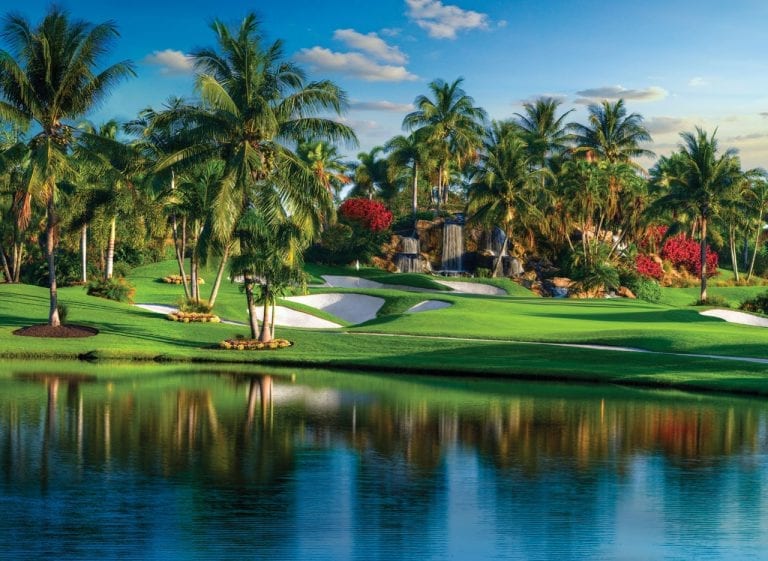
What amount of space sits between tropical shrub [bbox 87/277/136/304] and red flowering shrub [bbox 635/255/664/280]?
53.1 meters

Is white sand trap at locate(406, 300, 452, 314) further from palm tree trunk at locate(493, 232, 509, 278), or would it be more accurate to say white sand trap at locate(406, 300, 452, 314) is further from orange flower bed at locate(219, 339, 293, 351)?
palm tree trunk at locate(493, 232, 509, 278)

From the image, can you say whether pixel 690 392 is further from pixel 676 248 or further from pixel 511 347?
pixel 676 248

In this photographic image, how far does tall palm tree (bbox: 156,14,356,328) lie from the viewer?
37.3 m

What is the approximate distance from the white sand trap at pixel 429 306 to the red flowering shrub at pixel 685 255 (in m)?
48.9

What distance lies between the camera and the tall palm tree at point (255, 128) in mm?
37344

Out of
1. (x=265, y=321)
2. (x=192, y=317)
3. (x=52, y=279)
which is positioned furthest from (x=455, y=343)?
(x=52, y=279)

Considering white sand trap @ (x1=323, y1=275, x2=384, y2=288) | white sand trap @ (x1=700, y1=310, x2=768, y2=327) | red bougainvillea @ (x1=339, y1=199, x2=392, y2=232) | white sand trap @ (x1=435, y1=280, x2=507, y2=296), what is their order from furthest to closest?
red bougainvillea @ (x1=339, y1=199, x2=392, y2=232) → white sand trap @ (x1=323, y1=275, x2=384, y2=288) → white sand trap @ (x1=435, y1=280, x2=507, y2=296) → white sand trap @ (x1=700, y1=310, x2=768, y2=327)

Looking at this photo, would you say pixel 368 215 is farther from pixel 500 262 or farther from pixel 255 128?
pixel 255 128

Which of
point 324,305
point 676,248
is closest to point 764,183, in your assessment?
point 676,248

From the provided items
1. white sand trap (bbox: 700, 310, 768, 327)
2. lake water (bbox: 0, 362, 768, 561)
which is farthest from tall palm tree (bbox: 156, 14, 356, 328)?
white sand trap (bbox: 700, 310, 768, 327)

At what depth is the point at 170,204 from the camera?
44.7m

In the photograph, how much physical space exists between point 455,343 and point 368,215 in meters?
50.7

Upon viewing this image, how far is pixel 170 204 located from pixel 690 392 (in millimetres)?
27025

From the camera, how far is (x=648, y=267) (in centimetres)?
9056
